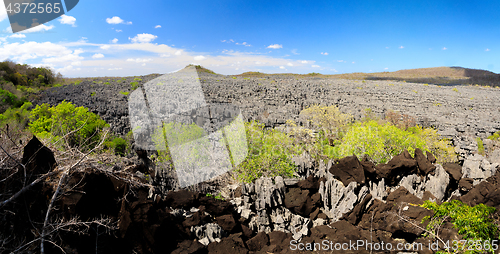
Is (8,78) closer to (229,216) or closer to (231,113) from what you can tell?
(231,113)

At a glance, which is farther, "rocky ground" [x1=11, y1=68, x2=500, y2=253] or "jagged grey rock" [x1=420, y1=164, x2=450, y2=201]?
"jagged grey rock" [x1=420, y1=164, x2=450, y2=201]

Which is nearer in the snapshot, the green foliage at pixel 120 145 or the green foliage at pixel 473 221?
the green foliage at pixel 473 221

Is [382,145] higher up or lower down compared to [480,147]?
higher up

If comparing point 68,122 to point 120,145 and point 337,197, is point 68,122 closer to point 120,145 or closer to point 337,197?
point 120,145

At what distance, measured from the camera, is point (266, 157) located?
8414mm

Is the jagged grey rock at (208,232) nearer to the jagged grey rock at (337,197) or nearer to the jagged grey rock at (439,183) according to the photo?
the jagged grey rock at (337,197)

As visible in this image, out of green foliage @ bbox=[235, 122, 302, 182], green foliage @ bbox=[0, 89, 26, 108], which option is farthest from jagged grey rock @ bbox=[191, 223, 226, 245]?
green foliage @ bbox=[0, 89, 26, 108]

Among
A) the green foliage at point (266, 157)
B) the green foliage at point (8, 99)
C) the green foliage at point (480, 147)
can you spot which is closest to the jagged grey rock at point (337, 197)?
the green foliage at point (266, 157)

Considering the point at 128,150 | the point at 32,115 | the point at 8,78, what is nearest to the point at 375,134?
the point at 128,150

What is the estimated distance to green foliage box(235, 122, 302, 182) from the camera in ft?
26.6

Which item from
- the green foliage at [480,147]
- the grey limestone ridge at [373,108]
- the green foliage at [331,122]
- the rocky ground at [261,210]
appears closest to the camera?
the rocky ground at [261,210]

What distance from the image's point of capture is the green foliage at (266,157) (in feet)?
26.6

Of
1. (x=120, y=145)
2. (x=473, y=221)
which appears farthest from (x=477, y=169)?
(x=120, y=145)

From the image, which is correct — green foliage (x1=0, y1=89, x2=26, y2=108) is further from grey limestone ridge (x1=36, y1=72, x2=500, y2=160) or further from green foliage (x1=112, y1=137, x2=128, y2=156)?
green foliage (x1=112, y1=137, x2=128, y2=156)
